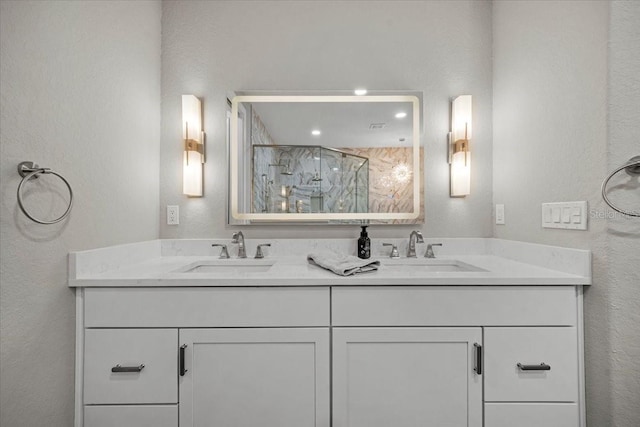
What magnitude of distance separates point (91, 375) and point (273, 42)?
5.96ft

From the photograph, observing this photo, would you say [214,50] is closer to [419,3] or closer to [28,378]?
[419,3]

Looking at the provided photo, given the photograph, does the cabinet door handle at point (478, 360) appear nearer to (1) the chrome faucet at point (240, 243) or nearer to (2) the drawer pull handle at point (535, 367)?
(2) the drawer pull handle at point (535, 367)

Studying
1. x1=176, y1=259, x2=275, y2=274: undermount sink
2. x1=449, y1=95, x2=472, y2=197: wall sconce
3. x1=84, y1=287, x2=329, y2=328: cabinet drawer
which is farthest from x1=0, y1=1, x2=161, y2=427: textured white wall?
x1=449, y1=95, x2=472, y2=197: wall sconce

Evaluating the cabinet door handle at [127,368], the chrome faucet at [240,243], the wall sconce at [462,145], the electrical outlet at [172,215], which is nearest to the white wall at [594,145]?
the wall sconce at [462,145]

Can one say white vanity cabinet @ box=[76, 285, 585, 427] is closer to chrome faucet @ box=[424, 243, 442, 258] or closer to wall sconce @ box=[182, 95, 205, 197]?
chrome faucet @ box=[424, 243, 442, 258]

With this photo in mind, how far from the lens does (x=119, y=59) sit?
139 centimetres

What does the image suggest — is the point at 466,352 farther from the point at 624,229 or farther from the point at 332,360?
the point at 624,229

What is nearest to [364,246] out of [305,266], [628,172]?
[305,266]

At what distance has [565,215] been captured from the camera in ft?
4.00

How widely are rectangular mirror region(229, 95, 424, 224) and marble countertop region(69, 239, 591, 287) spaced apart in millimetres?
203

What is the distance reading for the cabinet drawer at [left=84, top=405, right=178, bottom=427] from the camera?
1.13m

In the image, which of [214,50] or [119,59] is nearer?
[119,59]

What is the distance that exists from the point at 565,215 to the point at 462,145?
65 cm

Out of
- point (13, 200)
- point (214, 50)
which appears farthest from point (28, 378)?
point (214, 50)
